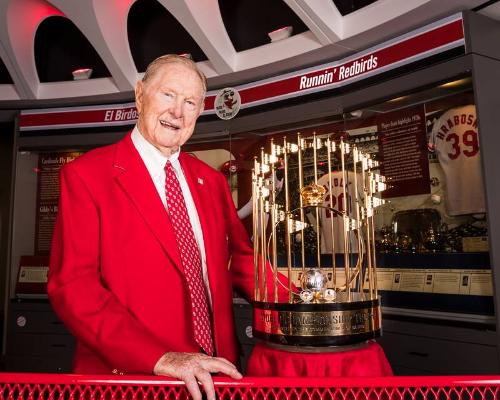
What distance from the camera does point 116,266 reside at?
3.75 feet

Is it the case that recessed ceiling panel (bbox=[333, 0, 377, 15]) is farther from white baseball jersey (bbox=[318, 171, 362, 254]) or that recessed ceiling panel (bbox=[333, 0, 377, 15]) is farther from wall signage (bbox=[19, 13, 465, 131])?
white baseball jersey (bbox=[318, 171, 362, 254])

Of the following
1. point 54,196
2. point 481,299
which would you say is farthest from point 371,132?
point 54,196

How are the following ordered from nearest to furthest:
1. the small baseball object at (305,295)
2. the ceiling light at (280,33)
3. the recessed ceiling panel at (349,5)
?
1. the small baseball object at (305,295)
2. the recessed ceiling panel at (349,5)
3. the ceiling light at (280,33)

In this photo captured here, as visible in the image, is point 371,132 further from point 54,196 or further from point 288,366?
point 54,196

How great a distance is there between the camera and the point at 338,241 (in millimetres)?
3848

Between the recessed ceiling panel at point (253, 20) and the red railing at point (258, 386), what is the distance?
3.62 meters

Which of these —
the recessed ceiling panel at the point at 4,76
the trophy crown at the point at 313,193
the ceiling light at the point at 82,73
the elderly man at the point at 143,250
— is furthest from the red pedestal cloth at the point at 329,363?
the recessed ceiling panel at the point at 4,76

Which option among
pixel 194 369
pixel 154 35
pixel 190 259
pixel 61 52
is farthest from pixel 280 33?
pixel 194 369

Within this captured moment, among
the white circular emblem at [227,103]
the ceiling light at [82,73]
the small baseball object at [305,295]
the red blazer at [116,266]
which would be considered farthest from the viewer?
the ceiling light at [82,73]

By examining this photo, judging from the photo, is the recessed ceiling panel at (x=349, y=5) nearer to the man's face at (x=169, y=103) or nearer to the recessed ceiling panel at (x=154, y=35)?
the recessed ceiling panel at (x=154, y=35)

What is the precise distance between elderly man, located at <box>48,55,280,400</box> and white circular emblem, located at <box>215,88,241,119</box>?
313 centimetres

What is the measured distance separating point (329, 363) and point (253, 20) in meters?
3.62

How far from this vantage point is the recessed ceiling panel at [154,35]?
455cm

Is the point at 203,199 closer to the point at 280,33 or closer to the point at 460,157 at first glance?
the point at 460,157
